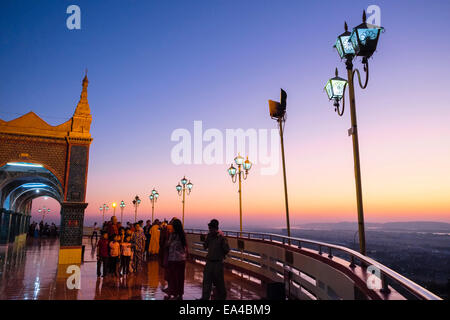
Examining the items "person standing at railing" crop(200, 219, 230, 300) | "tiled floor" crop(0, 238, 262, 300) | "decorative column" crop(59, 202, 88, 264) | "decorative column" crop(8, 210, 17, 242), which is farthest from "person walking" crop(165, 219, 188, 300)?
"decorative column" crop(8, 210, 17, 242)

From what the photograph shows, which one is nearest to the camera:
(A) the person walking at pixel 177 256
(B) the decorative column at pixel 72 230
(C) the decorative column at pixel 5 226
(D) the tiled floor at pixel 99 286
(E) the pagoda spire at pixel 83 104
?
(A) the person walking at pixel 177 256

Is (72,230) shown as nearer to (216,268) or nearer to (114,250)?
(114,250)

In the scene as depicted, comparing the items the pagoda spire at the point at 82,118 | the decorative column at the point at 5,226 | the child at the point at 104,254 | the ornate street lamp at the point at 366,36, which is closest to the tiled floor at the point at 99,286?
the child at the point at 104,254

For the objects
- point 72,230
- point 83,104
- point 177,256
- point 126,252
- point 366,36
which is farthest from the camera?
point 83,104

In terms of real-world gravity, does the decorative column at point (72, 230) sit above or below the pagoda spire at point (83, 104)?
below

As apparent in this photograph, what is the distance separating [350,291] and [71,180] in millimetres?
15961

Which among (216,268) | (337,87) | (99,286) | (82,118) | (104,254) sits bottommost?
(99,286)

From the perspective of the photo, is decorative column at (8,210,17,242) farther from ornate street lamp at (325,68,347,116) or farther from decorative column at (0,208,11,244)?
ornate street lamp at (325,68,347,116)

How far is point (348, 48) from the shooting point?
672 cm

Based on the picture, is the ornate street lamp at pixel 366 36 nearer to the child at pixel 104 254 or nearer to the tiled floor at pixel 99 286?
the tiled floor at pixel 99 286

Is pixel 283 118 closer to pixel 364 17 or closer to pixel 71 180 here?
pixel 364 17

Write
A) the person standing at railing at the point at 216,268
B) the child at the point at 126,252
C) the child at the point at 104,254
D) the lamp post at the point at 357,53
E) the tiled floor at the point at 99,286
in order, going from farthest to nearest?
the child at the point at 126,252
the child at the point at 104,254
the tiled floor at the point at 99,286
the person standing at railing at the point at 216,268
the lamp post at the point at 357,53

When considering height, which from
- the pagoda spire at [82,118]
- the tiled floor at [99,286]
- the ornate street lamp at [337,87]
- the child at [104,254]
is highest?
the pagoda spire at [82,118]

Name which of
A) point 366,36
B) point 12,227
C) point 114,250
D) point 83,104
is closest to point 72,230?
point 114,250
